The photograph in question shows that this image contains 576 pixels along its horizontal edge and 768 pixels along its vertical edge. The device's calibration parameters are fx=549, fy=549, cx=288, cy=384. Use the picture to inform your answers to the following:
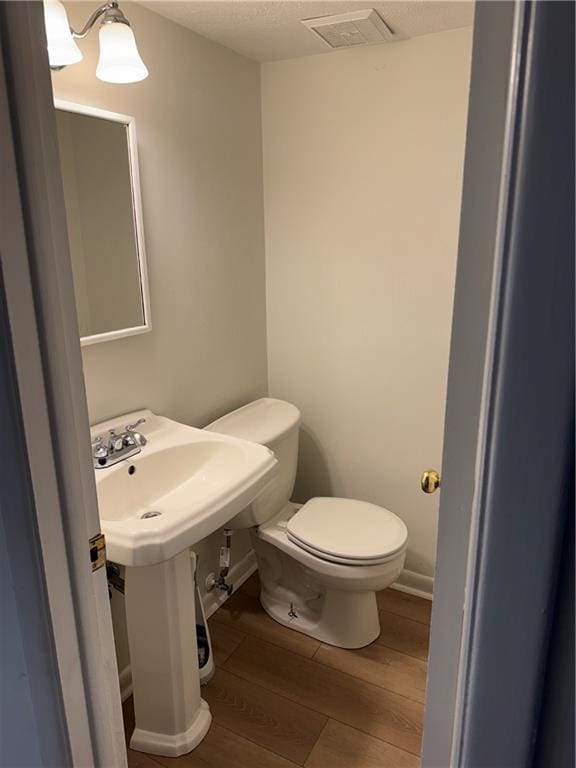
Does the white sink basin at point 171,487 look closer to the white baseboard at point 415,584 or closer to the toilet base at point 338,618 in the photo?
the toilet base at point 338,618

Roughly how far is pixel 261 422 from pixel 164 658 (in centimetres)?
87

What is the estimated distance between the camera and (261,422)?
2082 millimetres

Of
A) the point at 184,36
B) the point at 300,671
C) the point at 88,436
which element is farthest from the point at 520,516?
the point at 184,36

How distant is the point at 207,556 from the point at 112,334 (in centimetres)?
96

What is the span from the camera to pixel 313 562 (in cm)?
189

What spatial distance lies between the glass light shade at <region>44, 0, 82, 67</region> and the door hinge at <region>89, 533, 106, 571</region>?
105 cm

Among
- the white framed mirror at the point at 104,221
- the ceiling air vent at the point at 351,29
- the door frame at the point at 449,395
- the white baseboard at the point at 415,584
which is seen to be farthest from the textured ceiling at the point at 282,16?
the white baseboard at the point at 415,584

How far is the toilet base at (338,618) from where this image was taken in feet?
6.52

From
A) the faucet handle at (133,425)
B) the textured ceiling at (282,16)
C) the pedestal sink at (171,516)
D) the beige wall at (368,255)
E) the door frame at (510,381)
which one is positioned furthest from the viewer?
the beige wall at (368,255)

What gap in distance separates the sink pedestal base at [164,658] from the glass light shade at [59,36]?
1250 mm

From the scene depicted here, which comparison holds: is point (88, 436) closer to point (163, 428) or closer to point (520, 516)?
point (520, 516)

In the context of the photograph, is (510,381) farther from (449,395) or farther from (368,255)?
(368,255)

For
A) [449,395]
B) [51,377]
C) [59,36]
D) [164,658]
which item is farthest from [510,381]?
[164,658]

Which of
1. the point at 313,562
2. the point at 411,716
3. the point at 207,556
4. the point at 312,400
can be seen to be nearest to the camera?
the point at 411,716
